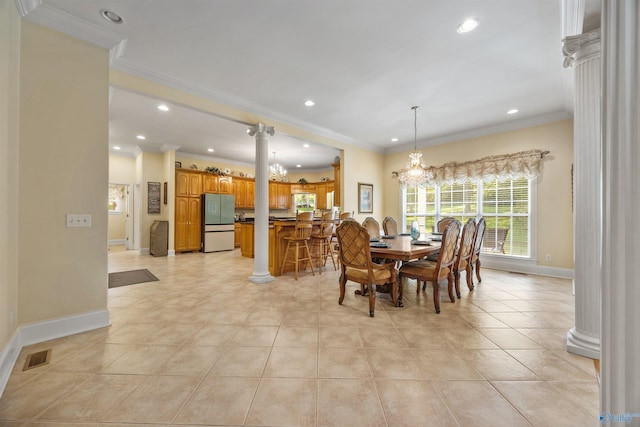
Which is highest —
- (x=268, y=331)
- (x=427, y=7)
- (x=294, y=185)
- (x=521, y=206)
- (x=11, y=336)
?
(x=427, y=7)

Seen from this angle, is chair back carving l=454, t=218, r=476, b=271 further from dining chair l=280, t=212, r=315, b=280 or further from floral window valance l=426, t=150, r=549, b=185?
dining chair l=280, t=212, r=315, b=280

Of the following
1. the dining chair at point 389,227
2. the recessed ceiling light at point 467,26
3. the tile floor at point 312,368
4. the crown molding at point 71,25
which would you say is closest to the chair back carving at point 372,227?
the dining chair at point 389,227

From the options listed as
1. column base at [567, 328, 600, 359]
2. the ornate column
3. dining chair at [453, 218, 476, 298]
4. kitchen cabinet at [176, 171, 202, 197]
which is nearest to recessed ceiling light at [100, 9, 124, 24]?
the ornate column

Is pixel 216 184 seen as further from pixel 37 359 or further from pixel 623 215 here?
pixel 623 215

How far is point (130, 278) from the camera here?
420cm

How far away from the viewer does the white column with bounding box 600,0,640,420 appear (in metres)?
0.76

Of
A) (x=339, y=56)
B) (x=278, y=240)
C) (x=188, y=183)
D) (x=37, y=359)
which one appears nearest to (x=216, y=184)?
(x=188, y=183)

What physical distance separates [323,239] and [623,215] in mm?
4122

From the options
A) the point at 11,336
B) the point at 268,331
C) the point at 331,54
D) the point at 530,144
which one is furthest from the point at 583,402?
the point at 530,144

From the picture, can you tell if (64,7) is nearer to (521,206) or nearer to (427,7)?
(427,7)

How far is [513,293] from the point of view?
349cm

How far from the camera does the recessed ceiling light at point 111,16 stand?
2.17m

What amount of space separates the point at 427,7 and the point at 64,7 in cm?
307

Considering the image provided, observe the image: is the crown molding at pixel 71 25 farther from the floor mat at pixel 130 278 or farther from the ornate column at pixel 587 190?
the ornate column at pixel 587 190
